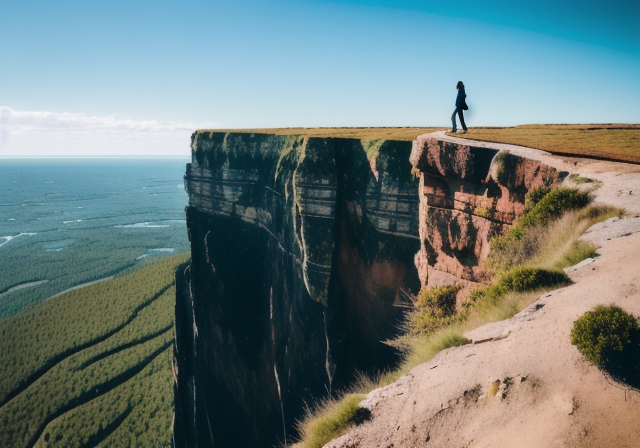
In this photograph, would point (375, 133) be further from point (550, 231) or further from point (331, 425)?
point (331, 425)

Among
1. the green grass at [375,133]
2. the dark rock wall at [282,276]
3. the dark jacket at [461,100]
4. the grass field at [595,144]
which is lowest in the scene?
the dark rock wall at [282,276]

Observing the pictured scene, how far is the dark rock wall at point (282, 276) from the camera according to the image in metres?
17.6

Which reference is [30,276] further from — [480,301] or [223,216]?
[480,301]

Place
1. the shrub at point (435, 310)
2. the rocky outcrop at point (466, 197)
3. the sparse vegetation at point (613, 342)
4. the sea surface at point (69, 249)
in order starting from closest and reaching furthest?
the sparse vegetation at point (613, 342) → the shrub at point (435, 310) → the rocky outcrop at point (466, 197) → the sea surface at point (69, 249)

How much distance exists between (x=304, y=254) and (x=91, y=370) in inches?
2101

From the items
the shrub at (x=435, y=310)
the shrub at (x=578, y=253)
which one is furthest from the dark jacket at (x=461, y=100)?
the shrub at (x=578, y=253)

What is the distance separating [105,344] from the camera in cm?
6116

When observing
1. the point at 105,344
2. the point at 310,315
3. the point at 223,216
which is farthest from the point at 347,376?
the point at 105,344

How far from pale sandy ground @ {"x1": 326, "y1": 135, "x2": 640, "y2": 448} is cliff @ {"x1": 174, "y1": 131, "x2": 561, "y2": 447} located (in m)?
4.39

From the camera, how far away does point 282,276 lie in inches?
925

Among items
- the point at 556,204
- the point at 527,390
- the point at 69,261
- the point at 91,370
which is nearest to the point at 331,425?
the point at 527,390

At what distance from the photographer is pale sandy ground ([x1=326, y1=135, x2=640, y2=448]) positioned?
4.24 metres

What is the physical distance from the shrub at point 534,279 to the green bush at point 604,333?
4.88ft

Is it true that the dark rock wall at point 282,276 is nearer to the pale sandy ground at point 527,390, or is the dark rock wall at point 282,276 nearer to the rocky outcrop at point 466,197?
the rocky outcrop at point 466,197
